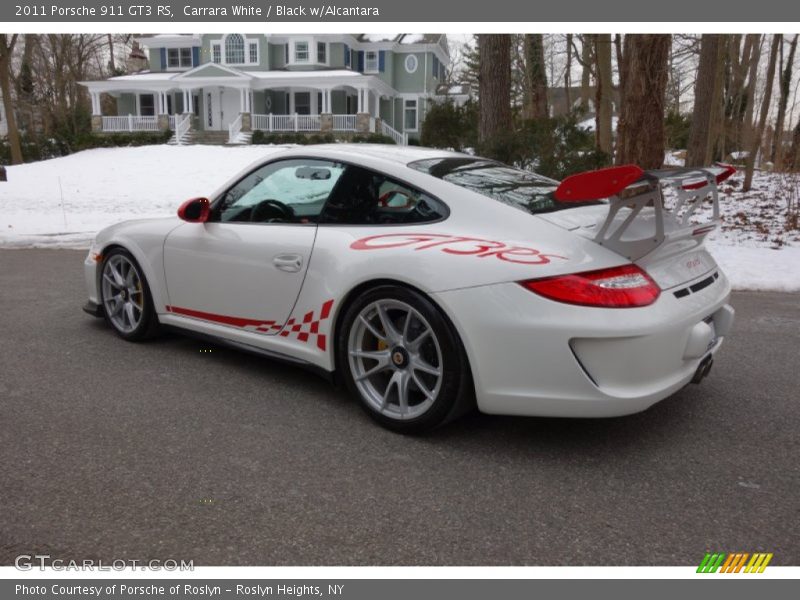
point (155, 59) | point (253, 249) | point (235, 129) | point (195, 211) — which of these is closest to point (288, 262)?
point (253, 249)

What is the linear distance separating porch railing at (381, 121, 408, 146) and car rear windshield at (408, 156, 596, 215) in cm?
3628

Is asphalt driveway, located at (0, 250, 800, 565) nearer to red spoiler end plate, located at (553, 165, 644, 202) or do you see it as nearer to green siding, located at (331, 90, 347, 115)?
red spoiler end plate, located at (553, 165, 644, 202)

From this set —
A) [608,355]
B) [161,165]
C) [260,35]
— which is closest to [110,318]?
[608,355]

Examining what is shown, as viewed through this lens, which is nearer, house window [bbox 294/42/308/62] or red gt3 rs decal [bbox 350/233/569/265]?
red gt3 rs decal [bbox 350/233/569/265]

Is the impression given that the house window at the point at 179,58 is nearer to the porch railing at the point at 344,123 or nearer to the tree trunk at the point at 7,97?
the porch railing at the point at 344,123

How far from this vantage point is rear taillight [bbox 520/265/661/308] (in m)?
3.14

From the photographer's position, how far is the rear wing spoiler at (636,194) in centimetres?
301

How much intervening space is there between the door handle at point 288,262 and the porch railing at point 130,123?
3895 cm

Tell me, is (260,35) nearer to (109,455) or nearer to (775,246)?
(775,246)

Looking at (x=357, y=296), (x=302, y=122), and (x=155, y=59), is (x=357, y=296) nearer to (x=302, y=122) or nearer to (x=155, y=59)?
(x=302, y=122)

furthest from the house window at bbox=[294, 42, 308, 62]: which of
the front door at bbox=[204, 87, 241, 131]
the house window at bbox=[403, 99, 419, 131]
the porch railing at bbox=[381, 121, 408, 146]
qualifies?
the house window at bbox=[403, 99, 419, 131]

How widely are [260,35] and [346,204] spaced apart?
41514mm

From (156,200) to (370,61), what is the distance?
90.7 ft

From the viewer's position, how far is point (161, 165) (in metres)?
27.5
